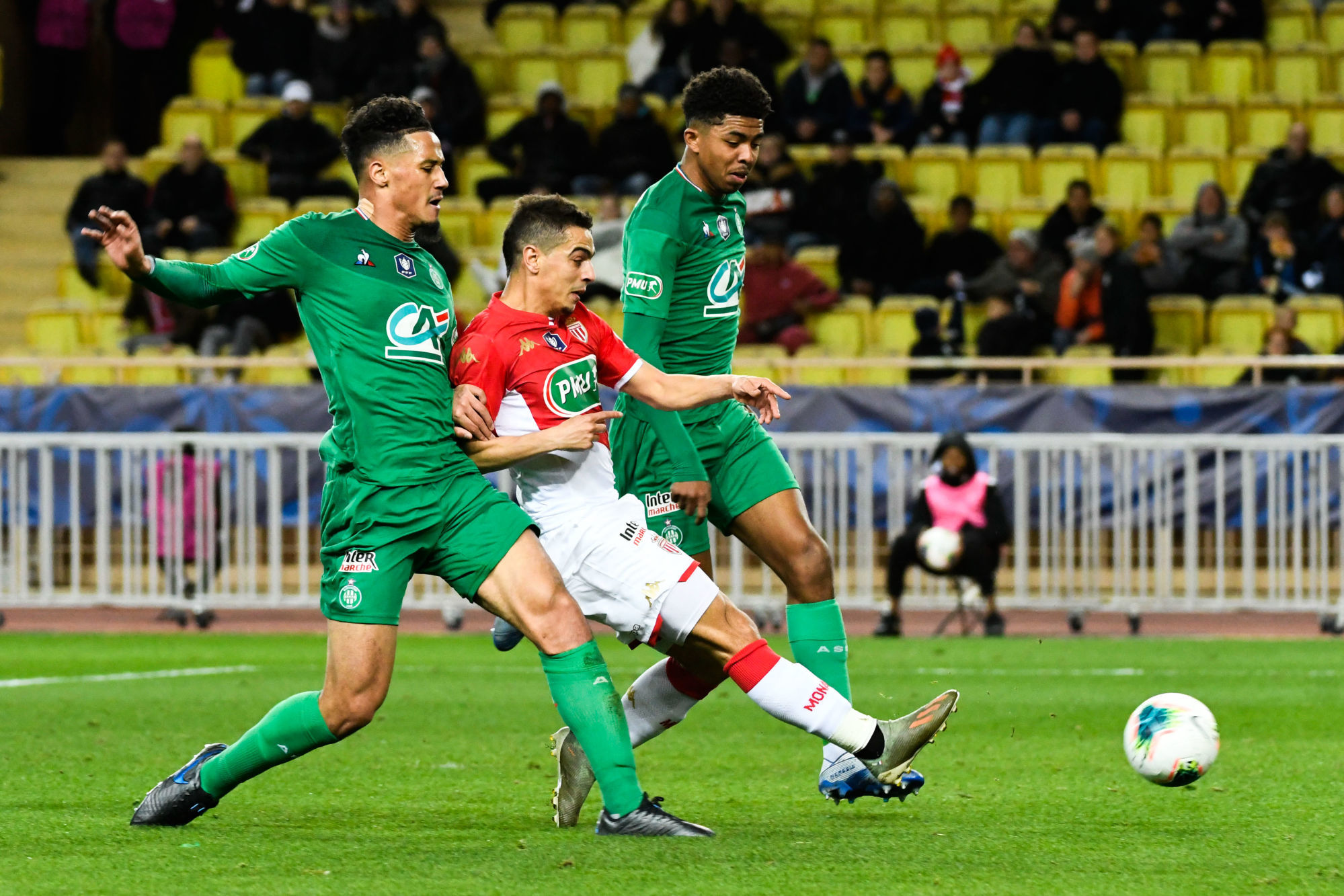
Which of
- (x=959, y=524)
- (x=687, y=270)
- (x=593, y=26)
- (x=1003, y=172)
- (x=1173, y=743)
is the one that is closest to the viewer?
(x=1173, y=743)

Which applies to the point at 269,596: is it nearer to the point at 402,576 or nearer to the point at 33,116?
the point at 402,576

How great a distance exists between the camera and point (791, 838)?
564 centimetres


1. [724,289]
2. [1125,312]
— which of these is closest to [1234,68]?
[1125,312]

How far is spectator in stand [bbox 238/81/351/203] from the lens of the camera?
18.7 metres

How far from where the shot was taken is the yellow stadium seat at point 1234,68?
62.3 ft

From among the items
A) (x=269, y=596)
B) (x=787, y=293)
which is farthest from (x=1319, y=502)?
(x=269, y=596)

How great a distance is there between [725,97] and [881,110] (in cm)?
1260

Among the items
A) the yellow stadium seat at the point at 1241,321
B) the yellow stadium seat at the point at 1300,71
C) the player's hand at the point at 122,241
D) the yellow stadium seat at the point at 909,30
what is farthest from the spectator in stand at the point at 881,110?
the player's hand at the point at 122,241

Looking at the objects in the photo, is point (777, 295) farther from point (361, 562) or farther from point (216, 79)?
point (361, 562)

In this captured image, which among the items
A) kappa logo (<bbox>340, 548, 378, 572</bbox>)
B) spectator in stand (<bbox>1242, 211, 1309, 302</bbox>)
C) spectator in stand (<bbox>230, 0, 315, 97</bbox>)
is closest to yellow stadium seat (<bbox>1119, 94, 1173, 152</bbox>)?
spectator in stand (<bbox>1242, 211, 1309, 302</bbox>)

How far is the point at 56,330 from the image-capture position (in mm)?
17781

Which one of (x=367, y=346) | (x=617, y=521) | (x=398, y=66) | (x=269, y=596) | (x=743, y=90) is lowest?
(x=269, y=596)

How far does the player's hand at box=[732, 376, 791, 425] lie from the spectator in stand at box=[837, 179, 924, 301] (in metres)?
11.2

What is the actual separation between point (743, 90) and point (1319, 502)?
26.6 ft
